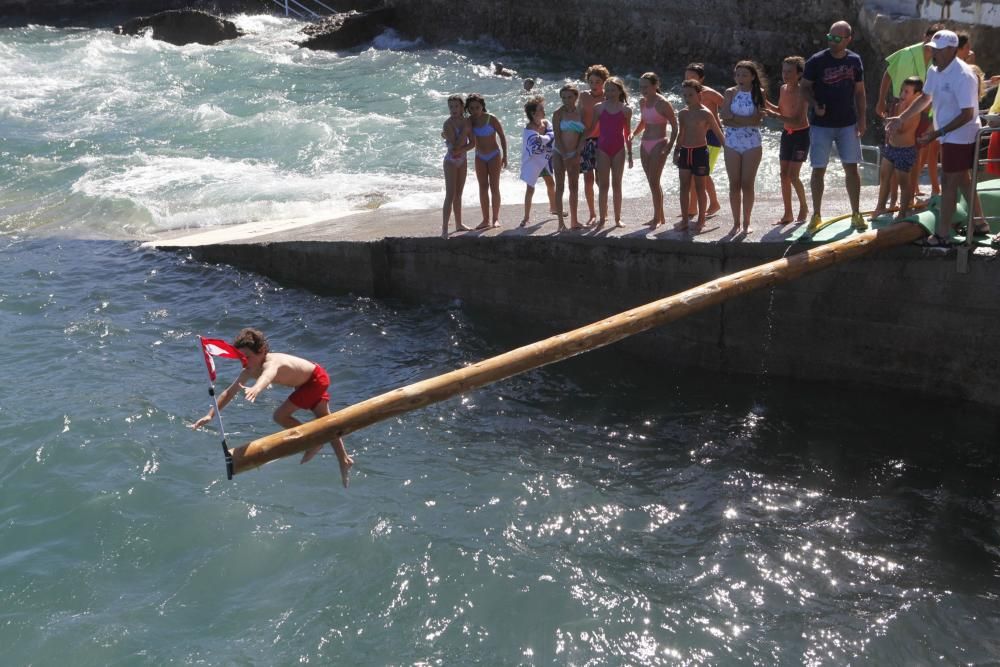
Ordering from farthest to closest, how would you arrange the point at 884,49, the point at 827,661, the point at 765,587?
the point at 884,49, the point at 765,587, the point at 827,661

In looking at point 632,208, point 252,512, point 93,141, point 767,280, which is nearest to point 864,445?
point 767,280

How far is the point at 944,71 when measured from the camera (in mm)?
8320

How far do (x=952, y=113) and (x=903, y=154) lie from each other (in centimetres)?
125

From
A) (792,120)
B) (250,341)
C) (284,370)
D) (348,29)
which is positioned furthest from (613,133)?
(348,29)

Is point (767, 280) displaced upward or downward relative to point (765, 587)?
upward

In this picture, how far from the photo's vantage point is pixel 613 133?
34.8 feet

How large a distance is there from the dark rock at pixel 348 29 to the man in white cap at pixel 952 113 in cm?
2690

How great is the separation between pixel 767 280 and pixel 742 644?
2.96 meters

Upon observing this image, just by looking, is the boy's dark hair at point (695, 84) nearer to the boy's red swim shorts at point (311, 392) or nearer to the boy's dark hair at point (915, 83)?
the boy's dark hair at point (915, 83)

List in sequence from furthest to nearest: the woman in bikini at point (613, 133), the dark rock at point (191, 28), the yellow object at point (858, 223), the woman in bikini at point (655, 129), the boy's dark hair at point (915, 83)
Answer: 1. the dark rock at point (191, 28)
2. the woman in bikini at point (613, 133)
3. the woman in bikini at point (655, 129)
4. the boy's dark hair at point (915, 83)
5. the yellow object at point (858, 223)

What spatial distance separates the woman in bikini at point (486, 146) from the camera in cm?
1158

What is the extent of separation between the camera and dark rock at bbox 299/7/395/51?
109 feet

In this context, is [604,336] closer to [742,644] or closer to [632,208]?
[742,644]

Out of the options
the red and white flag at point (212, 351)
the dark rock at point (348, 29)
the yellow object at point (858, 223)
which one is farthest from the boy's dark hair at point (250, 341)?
the dark rock at point (348, 29)
